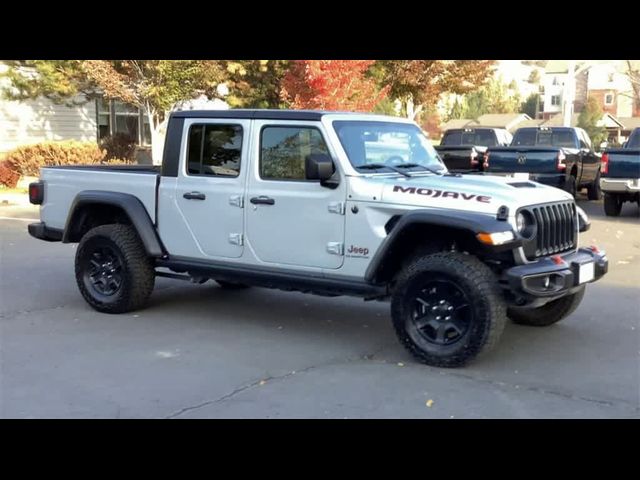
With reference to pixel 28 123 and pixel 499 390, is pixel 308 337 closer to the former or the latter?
pixel 499 390

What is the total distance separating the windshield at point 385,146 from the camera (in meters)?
6.13

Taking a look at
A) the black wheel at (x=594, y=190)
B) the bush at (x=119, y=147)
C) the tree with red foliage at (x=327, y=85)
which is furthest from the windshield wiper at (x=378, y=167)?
the bush at (x=119, y=147)

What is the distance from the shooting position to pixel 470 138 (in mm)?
20344

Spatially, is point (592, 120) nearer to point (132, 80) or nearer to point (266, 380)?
point (132, 80)

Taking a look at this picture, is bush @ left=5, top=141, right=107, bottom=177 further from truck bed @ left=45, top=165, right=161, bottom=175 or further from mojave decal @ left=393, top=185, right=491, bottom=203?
mojave decal @ left=393, top=185, right=491, bottom=203

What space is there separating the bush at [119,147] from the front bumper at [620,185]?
54.0 feet

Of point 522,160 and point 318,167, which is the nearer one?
point 318,167

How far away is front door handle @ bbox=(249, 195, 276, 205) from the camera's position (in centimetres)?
627

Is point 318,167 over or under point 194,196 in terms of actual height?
over

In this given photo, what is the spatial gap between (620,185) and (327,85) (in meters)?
7.80

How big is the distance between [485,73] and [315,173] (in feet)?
69.2

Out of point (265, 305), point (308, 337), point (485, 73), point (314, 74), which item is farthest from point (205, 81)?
point (308, 337)

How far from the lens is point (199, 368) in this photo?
5512 mm

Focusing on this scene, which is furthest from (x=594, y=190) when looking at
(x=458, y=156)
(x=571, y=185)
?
(x=458, y=156)
